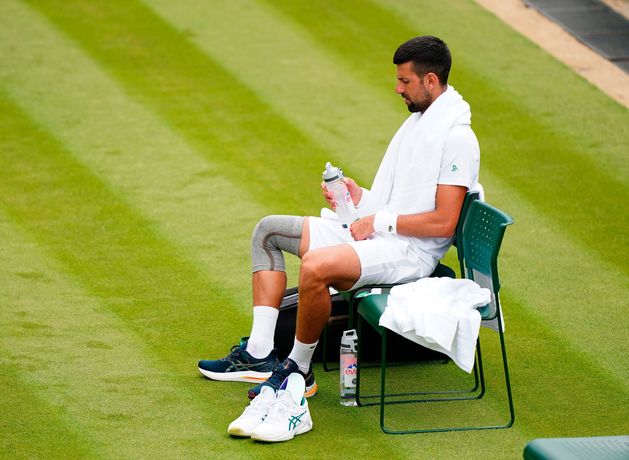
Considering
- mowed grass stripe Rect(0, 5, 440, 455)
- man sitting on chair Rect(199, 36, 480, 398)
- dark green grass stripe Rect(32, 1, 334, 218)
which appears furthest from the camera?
dark green grass stripe Rect(32, 1, 334, 218)

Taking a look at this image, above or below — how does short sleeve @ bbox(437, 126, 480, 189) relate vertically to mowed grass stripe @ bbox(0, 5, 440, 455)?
above

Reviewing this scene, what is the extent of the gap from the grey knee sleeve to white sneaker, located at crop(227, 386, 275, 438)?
809mm

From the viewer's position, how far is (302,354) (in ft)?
20.6

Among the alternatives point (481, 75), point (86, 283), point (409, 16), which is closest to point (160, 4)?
point (409, 16)

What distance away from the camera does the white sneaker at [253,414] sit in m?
5.88

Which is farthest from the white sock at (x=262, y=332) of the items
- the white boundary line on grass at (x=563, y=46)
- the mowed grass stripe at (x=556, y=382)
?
the white boundary line on grass at (x=563, y=46)

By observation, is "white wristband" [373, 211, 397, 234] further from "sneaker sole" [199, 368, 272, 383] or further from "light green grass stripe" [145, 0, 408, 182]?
"light green grass stripe" [145, 0, 408, 182]

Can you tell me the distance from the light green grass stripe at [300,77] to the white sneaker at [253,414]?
3665mm

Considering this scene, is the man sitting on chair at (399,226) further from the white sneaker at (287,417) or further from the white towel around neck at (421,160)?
the white sneaker at (287,417)

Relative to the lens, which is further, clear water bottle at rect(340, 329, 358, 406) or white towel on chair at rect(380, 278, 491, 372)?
clear water bottle at rect(340, 329, 358, 406)

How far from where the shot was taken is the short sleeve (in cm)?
620

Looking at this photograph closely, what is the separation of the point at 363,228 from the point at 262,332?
81 centimetres

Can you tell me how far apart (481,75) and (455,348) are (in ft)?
19.3

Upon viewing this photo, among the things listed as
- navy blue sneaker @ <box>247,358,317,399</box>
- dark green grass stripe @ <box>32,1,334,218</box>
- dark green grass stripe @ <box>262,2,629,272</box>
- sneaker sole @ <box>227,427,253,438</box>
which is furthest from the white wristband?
dark green grass stripe @ <box>32,1,334,218</box>
